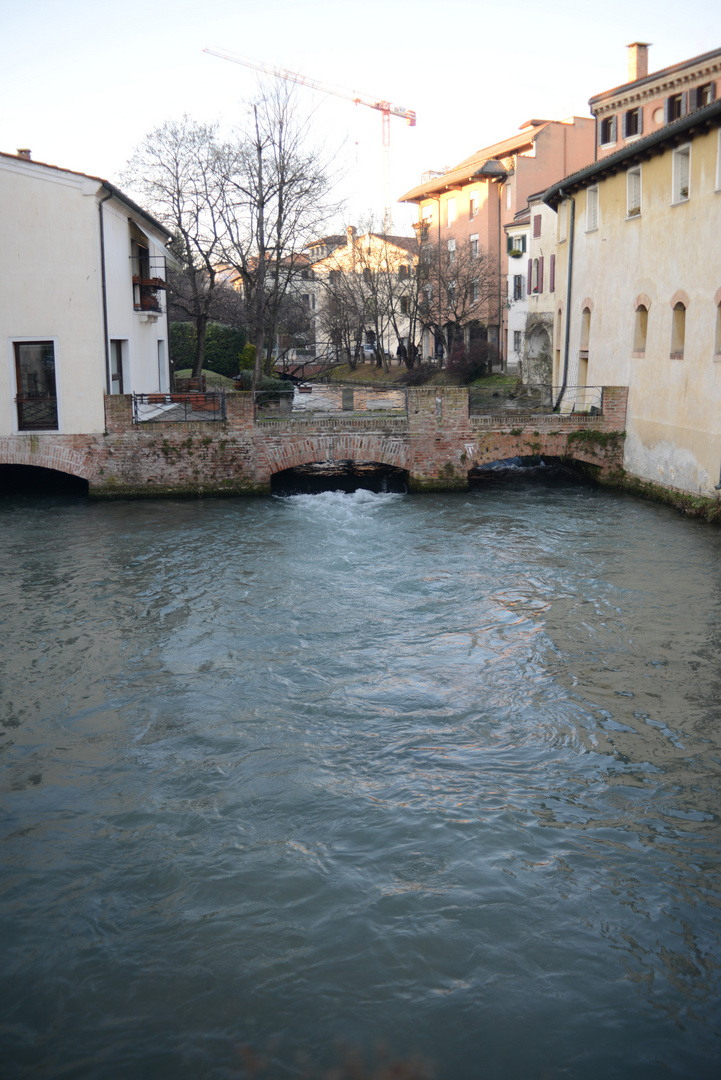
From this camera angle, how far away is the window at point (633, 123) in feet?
81.1

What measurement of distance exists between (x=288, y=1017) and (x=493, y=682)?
450cm

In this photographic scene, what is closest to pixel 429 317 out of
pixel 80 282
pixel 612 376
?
pixel 612 376

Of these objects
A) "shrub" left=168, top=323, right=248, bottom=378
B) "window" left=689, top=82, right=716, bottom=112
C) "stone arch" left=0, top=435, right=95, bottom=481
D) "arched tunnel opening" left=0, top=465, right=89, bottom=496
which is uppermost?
"window" left=689, top=82, right=716, bottom=112

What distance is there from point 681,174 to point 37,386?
12.5 m

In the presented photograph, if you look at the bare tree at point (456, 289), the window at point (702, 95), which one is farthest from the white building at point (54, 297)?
the bare tree at point (456, 289)

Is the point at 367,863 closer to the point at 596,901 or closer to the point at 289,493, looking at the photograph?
the point at 596,901

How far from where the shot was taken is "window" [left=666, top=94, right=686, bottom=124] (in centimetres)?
2320

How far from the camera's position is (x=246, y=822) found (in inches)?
245

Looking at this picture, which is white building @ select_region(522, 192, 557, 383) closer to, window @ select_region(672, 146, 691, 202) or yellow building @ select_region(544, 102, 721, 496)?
yellow building @ select_region(544, 102, 721, 496)

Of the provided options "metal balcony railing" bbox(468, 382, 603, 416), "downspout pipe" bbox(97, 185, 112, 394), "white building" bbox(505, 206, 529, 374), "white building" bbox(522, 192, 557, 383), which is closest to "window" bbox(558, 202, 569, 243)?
"metal balcony railing" bbox(468, 382, 603, 416)

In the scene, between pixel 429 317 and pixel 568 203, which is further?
pixel 429 317

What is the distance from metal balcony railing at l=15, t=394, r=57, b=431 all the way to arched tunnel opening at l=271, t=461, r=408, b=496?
15.6ft

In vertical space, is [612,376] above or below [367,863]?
above

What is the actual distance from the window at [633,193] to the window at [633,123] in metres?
7.95
